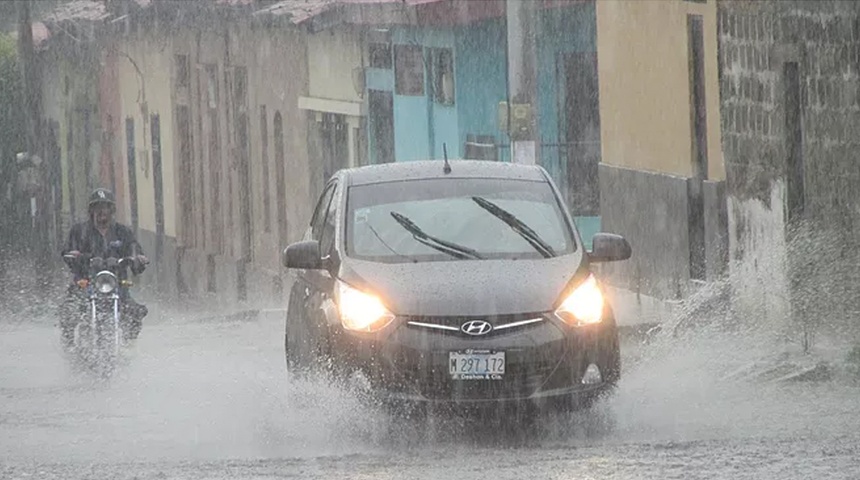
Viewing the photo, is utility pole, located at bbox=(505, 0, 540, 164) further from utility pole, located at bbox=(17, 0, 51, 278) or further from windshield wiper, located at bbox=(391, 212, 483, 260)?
utility pole, located at bbox=(17, 0, 51, 278)

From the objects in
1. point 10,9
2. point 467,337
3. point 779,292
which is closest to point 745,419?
point 467,337

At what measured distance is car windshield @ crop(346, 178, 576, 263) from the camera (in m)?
12.9

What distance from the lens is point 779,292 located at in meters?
17.2

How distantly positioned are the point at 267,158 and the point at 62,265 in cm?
953

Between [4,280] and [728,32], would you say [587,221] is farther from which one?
[4,280]

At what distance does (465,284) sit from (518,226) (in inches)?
41.6

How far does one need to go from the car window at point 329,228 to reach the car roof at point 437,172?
6.9 inches

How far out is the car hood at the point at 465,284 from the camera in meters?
12.0

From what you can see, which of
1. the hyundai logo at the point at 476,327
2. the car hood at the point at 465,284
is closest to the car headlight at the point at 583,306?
the car hood at the point at 465,284

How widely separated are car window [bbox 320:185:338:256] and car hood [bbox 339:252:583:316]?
0.66 metres

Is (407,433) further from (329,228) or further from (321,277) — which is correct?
(329,228)

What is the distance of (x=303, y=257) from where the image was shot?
42.5ft

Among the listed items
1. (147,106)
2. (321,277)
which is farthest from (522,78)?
(147,106)

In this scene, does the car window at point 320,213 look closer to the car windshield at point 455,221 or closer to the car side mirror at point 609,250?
the car windshield at point 455,221
